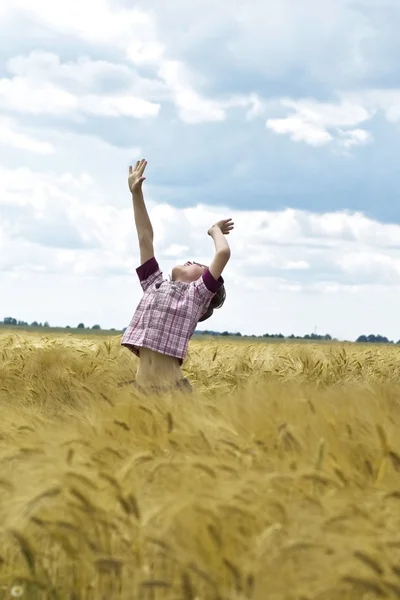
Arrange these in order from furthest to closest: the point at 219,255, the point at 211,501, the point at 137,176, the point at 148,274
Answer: the point at 137,176, the point at 148,274, the point at 219,255, the point at 211,501

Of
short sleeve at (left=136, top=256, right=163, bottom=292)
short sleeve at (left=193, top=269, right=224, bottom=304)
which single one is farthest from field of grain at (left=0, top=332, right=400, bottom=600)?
short sleeve at (left=136, top=256, right=163, bottom=292)

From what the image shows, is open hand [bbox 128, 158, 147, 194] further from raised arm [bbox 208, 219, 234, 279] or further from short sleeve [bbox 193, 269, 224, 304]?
short sleeve [bbox 193, 269, 224, 304]

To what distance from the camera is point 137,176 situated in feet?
19.2

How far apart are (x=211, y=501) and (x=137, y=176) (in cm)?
372

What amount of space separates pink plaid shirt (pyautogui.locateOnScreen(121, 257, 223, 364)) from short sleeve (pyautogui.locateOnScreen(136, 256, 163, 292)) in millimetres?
106

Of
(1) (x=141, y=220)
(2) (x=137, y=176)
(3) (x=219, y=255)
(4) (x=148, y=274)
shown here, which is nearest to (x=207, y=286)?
(3) (x=219, y=255)

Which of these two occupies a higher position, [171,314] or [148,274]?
[148,274]

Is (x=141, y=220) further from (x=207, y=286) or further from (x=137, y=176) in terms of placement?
(x=207, y=286)

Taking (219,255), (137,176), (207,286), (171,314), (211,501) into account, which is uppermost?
(137,176)

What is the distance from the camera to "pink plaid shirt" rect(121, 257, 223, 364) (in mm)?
5453

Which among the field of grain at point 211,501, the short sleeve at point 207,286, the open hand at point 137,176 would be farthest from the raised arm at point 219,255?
the field of grain at point 211,501

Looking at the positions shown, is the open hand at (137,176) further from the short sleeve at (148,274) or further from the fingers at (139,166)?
the short sleeve at (148,274)

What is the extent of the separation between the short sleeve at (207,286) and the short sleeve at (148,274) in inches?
11.9

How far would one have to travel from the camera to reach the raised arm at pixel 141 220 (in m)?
5.66
